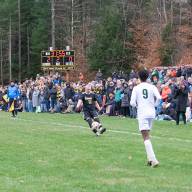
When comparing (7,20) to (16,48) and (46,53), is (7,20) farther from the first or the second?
(46,53)

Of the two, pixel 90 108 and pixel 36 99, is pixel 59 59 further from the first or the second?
pixel 90 108

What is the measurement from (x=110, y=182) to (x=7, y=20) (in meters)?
81.5

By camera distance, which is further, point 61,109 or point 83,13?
point 83,13

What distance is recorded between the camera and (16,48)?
9194 cm

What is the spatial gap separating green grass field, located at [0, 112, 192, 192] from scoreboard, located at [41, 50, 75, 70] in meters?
25.3

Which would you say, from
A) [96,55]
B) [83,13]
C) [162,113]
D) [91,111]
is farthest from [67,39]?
[91,111]

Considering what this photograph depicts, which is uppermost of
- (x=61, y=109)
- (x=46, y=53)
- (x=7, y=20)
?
(x=7, y=20)

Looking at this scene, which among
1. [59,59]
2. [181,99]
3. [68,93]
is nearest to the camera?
[181,99]

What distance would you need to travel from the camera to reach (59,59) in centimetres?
4578

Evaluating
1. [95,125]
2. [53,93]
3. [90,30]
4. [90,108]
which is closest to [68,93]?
[53,93]

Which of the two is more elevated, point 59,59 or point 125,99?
point 59,59

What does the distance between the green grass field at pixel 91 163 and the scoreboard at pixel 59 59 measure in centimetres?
2534

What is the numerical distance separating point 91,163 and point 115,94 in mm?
21230

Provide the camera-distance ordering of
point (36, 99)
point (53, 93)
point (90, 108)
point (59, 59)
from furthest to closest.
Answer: point (59, 59)
point (36, 99)
point (53, 93)
point (90, 108)
